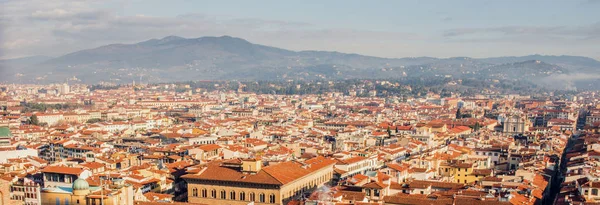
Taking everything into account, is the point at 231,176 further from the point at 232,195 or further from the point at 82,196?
the point at 82,196

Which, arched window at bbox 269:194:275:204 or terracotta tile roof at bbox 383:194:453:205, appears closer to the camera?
terracotta tile roof at bbox 383:194:453:205

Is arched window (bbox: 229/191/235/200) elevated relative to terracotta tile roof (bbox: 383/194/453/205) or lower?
lower

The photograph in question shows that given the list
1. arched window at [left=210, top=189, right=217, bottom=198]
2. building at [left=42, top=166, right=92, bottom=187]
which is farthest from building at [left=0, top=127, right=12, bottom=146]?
arched window at [left=210, top=189, right=217, bottom=198]

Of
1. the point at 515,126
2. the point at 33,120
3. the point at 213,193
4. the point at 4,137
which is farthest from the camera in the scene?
the point at 33,120

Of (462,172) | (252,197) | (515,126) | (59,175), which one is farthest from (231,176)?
(515,126)

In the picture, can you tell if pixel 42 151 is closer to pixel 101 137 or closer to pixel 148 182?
pixel 101 137

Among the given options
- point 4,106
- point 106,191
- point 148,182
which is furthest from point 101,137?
point 4,106

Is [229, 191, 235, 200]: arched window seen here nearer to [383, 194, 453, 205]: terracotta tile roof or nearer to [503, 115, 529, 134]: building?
[383, 194, 453, 205]: terracotta tile roof
